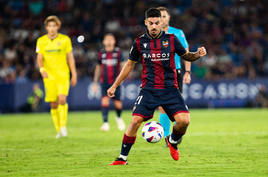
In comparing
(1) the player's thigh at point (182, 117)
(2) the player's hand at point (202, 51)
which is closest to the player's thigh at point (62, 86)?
(1) the player's thigh at point (182, 117)

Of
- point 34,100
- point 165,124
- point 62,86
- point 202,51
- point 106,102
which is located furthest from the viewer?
point 34,100

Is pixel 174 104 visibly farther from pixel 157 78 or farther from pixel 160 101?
pixel 157 78

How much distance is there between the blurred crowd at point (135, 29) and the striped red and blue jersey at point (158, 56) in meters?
17.3

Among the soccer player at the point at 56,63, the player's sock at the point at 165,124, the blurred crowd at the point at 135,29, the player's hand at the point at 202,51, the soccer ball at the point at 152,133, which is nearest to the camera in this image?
Answer: the player's hand at the point at 202,51

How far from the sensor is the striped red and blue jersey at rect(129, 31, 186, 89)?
6982 mm

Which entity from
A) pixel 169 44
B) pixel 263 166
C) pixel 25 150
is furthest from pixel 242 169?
pixel 25 150

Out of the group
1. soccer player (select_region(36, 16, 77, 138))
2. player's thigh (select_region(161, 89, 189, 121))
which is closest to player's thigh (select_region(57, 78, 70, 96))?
soccer player (select_region(36, 16, 77, 138))

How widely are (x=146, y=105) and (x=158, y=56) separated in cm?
66

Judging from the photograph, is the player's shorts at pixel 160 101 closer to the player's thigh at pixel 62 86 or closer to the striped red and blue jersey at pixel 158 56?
the striped red and blue jersey at pixel 158 56

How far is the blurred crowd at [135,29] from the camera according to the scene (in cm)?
2538

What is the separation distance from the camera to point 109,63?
1405cm

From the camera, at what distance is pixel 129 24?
28.2m

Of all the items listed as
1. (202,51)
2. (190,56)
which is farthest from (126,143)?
(202,51)

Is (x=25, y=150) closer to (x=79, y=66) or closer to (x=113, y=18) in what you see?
(x=79, y=66)
